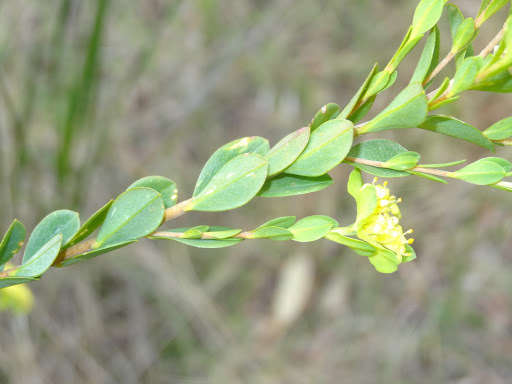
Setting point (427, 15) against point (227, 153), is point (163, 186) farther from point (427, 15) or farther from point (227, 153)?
point (427, 15)

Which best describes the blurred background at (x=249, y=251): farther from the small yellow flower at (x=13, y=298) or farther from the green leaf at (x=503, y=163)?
the green leaf at (x=503, y=163)

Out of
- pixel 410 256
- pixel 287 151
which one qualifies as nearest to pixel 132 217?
pixel 287 151

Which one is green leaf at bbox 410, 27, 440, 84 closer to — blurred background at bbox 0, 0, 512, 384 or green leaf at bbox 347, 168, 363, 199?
green leaf at bbox 347, 168, 363, 199

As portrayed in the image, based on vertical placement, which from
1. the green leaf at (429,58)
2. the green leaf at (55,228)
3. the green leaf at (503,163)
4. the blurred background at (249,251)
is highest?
the green leaf at (429,58)

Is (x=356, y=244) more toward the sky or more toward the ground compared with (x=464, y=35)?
more toward the ground

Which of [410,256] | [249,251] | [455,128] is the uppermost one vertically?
[455,128]

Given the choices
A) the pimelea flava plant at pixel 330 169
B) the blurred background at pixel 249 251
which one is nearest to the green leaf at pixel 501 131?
the pimelea flava plant at pixel 330 169
